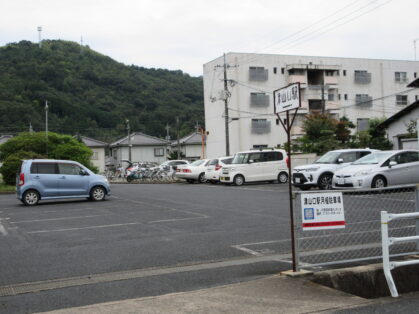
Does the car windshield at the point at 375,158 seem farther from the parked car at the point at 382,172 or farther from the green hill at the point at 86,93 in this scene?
the green hill at the point at 86,93

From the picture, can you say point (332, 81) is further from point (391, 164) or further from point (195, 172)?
point (391, 164)

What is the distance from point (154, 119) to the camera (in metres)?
68.4

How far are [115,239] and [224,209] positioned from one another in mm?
5153

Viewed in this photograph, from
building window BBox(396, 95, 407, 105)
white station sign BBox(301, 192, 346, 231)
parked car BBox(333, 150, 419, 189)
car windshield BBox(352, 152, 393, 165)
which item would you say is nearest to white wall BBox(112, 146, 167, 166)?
building window BBox(396, 95, 407, 105)

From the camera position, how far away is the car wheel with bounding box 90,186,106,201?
18.4m

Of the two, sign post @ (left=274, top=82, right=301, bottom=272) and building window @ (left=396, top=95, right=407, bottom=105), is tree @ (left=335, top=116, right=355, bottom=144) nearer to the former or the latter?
building window @ (left=396, top=95, right=407, bottom=105)

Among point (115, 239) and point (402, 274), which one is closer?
point (402, 274)

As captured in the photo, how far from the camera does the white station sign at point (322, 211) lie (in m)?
6.01

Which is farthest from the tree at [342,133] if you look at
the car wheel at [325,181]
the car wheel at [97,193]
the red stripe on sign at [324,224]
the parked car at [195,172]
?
the red stripe on sign at [324,224]

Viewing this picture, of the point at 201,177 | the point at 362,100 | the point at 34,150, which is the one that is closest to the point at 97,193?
the point at 201,177

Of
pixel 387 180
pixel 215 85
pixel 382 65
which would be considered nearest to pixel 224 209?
pixel 387 180

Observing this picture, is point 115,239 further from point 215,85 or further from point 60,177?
point 215,85

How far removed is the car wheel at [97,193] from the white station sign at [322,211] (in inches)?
541

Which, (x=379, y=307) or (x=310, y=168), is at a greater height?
(x=310, y=168)
